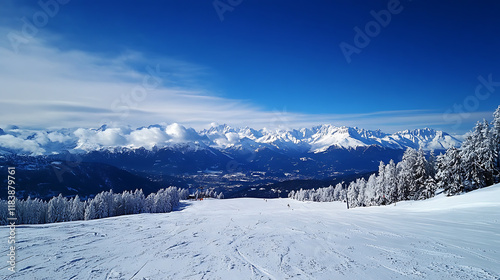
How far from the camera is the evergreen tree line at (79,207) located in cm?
5622

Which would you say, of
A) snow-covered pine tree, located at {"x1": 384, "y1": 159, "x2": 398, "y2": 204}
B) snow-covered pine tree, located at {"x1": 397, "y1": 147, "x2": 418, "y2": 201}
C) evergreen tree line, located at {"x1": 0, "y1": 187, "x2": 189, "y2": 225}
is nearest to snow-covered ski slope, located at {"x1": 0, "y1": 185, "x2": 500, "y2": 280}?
snow-covered pine tree, located at {"x1": 397, "y1": 147, "x2": 418, "y2": 201}

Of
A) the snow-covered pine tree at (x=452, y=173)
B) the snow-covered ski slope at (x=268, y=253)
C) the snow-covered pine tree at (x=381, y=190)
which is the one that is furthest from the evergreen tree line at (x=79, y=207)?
the snow-covered pine tree at (x=452, y=173)

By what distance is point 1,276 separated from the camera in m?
9.12

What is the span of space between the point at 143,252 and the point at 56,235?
8150 millimetres

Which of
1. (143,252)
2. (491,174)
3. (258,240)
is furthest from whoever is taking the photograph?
(491,174)

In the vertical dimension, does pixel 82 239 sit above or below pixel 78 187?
above

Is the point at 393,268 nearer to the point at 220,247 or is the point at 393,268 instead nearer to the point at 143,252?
the point at 220,247

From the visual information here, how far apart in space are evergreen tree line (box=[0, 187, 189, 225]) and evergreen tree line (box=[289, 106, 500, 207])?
2675 inches

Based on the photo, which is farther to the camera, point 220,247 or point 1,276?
point 220,247

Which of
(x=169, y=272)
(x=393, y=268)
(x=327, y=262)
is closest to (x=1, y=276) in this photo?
(x=169, y=272)

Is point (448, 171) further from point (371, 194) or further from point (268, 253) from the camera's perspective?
point (268, 253)

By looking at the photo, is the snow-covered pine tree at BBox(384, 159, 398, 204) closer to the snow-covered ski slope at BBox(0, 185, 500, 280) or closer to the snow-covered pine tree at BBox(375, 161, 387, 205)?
the snow-covered pine tree at BBox(375, 161, 387, 205)

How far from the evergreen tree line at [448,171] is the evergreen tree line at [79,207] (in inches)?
2675

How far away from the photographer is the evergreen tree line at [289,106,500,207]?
3497cm
